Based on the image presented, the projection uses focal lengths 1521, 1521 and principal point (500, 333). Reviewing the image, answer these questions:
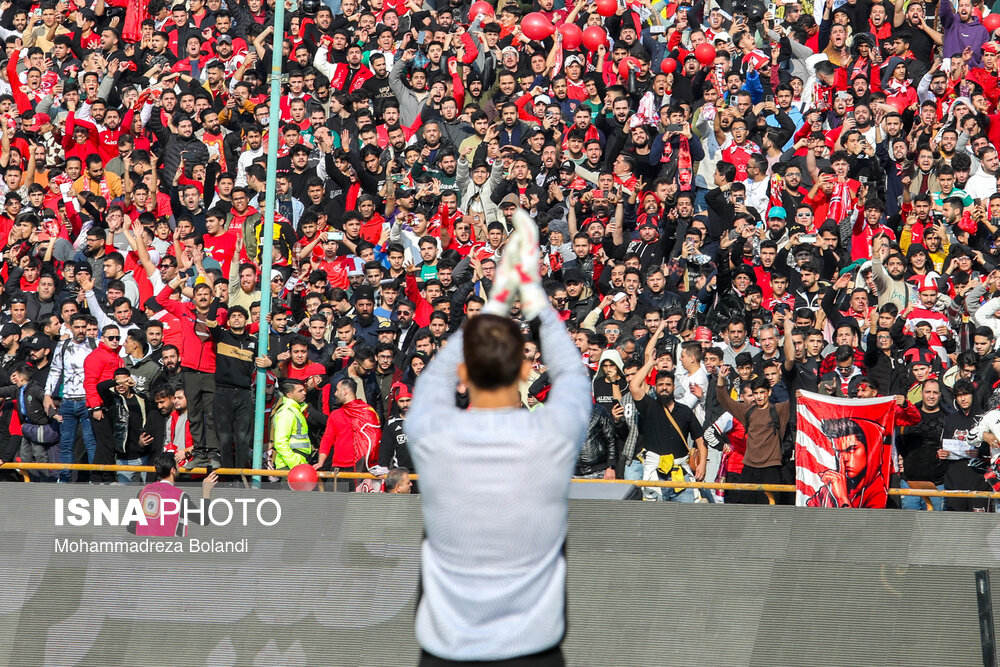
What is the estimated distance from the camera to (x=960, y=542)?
380 inches

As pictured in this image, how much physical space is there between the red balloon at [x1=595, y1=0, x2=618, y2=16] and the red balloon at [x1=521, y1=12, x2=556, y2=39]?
29.4 inches

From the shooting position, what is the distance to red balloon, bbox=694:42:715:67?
60.6 ft

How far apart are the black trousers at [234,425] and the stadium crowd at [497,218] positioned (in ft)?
0.09

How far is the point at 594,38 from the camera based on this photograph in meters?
19.1

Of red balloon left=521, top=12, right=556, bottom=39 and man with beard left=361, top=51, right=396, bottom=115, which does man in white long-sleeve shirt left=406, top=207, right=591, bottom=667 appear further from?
red balloon left=521, top=12, right=556, bottom=39

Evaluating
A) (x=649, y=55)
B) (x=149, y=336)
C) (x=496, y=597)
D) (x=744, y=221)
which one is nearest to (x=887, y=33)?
(x=649, y=55)

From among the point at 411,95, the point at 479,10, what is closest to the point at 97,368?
the point at 411,95

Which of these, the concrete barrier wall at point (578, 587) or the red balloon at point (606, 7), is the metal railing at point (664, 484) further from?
the red balloon at point (606, 7)

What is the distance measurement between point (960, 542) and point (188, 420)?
7.31 meters

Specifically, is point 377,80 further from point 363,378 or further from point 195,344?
point 363,378

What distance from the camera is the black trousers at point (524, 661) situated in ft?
13.3

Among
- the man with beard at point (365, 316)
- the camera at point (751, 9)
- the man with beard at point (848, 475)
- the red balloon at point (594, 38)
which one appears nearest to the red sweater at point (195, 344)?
the man with beard at point (365, 316)

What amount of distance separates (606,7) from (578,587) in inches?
448

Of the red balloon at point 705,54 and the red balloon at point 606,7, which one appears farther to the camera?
the red balloon at point 606,7
